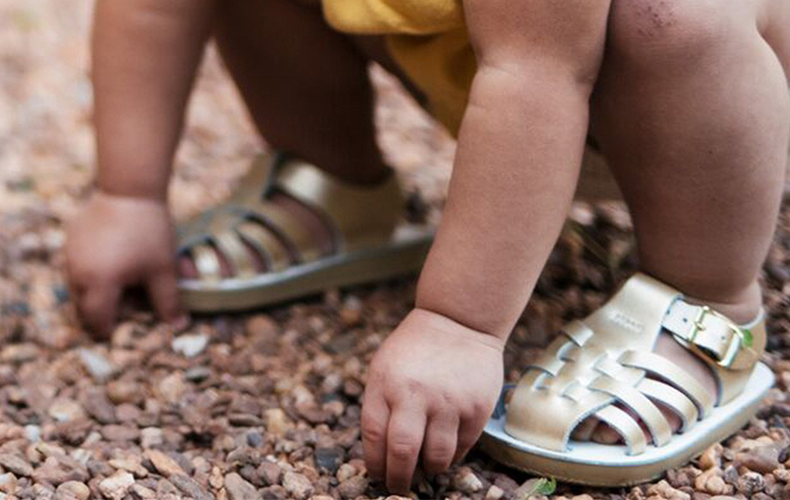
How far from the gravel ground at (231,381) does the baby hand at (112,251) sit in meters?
0.05

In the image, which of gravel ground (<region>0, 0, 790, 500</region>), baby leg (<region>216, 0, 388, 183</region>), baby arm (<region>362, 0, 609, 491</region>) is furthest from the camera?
baby leg (<region>216, 0, 388, 183</region>)

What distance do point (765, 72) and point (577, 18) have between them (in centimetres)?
18

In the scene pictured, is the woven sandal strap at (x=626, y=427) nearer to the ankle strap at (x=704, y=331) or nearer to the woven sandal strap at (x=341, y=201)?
the ankle strap at (x=704, y=331)

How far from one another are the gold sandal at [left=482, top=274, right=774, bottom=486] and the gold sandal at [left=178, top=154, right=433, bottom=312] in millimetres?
452

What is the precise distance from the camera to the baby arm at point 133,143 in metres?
1.49

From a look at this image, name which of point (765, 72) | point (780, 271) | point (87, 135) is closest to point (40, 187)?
point (87, 135)

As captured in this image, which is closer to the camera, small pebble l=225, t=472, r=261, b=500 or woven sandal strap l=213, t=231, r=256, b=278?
small pebble l=225, t=472, r=261, b=500

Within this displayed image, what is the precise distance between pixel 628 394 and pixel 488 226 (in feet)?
0.71

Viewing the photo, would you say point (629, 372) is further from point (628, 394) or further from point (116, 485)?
point (116, 485)

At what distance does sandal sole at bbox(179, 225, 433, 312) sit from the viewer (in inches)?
64.6

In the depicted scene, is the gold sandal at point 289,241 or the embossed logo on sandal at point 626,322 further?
the gold sandal at point 289,241

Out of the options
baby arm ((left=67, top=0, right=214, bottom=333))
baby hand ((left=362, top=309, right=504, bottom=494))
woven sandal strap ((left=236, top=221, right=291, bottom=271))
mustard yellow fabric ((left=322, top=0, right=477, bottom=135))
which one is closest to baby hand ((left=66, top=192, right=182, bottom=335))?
baby arm ((left=67, top=0, right=214, bottom=333))

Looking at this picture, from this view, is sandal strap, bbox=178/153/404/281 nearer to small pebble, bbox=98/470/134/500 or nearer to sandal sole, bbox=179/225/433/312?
sandal sole, bbox=179/225/433/312

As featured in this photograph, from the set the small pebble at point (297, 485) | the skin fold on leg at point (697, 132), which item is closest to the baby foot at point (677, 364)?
the skin fold on leg at point (697, 132)
